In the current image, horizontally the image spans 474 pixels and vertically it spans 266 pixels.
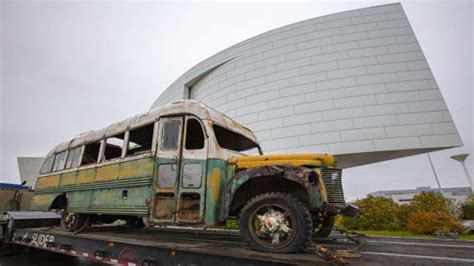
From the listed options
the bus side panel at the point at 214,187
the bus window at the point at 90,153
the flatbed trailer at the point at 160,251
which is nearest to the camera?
the flatbed trailer at the point at 160,251

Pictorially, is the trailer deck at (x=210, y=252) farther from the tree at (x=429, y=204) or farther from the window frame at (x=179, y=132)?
the tree at (x=429, y=204)

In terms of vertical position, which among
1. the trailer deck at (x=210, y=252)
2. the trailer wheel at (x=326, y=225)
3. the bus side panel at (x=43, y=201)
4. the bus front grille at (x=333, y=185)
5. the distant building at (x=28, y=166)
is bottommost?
the trailer deck at (x=210, y=252)

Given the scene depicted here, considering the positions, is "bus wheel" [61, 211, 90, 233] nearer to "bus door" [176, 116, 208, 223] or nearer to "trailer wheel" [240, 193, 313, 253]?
"bus door" [176, 116, 208, 223]

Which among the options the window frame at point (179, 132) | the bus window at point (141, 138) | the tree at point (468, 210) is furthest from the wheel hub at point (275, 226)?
the tree at point (468, 210)

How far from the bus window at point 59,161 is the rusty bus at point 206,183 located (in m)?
1.24

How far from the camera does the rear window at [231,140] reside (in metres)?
4.68

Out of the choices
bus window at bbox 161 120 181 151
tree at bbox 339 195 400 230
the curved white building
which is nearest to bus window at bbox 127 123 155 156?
bus window at bbox 161 120 181 151

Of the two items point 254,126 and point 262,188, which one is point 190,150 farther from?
point 254,126

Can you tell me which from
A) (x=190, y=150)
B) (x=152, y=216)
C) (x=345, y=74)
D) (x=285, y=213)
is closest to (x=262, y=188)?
(x=285, y=213)

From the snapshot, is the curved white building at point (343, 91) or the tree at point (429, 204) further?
the curved white building at point (343, 91)

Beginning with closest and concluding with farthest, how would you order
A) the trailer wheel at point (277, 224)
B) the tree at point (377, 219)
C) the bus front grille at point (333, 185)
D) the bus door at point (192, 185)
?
1. the trailer wheel at point (277, 224)
2. the bus front grille at point (333, 185)
3. the bus door at point (192, 185)
4. the tree at point (377, 219)

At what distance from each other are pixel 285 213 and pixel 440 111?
60.8 feet

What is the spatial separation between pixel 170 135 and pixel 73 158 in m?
3.90

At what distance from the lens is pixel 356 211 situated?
13.1 ft
